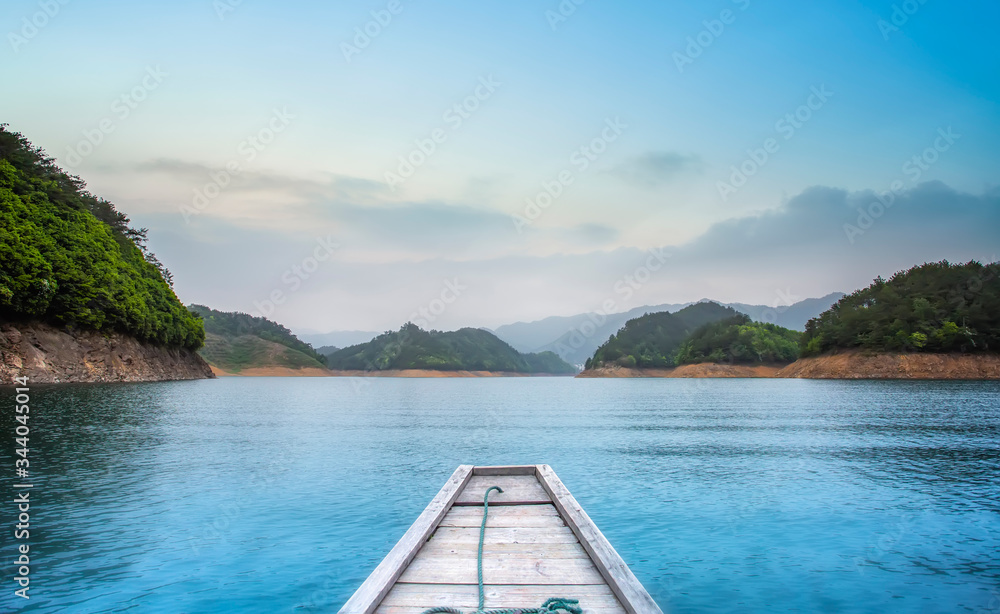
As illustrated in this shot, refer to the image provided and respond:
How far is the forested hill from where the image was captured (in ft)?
205

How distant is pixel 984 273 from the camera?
12631 centimetres

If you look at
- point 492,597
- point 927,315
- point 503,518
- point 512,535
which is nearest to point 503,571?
point 492,597

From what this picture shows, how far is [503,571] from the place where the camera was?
20.1 ft

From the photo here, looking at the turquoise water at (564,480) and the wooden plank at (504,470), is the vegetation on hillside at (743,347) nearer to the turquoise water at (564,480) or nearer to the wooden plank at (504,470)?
the turquoise water at (564,480)

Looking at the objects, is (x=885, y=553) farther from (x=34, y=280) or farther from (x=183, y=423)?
(x=34, y=280)

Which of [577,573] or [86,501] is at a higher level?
[577,573]

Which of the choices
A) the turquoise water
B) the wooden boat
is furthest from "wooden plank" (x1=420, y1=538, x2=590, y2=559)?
the turquoise water

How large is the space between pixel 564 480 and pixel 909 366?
13192 cm

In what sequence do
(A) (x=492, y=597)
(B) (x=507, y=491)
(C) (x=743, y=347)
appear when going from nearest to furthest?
(A) (x=492, y=597), (B) (x=507, y=491), (C) (x=743, y=347)

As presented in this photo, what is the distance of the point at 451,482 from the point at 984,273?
531ft

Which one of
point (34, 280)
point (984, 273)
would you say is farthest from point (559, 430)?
point (984, 273)
